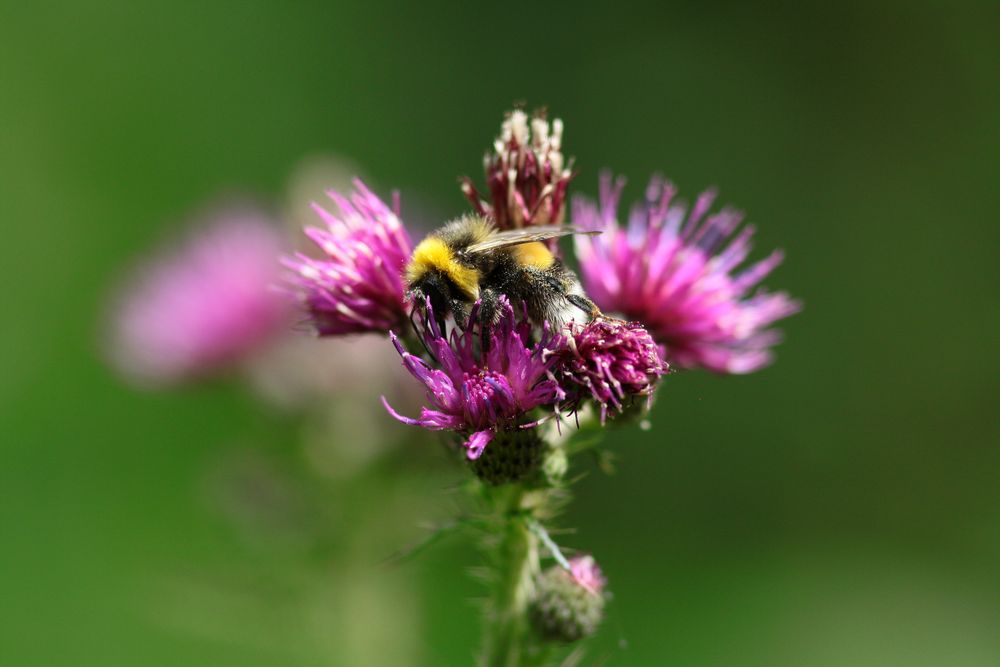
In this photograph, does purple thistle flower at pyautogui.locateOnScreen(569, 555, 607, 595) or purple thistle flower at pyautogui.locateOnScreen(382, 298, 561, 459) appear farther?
purple thistle flower at pyautogui.locateOnScreen(569, 555, 607, 595)

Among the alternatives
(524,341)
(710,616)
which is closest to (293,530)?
(524,341)

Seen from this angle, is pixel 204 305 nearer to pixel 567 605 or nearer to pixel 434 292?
pixel 434 292

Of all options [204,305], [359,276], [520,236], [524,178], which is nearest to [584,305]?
[520,236]

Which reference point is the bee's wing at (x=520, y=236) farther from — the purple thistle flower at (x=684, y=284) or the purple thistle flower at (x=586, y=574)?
the purple thistle flower at (x=586, y=574)

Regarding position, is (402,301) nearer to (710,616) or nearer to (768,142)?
(710,616)

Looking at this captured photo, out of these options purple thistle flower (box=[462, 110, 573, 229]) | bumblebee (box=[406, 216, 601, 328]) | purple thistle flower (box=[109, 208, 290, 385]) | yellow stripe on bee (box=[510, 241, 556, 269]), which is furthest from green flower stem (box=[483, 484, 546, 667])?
purple thistle flower (box=[109, 208, 290, 385])

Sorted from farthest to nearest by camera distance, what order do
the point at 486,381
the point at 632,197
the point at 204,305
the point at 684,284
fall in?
the point at 632,197 < the point at 204,305 < the point at 684,284 < the point at 486,381

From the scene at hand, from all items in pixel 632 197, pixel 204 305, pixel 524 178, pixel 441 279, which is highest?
pixel 632 197

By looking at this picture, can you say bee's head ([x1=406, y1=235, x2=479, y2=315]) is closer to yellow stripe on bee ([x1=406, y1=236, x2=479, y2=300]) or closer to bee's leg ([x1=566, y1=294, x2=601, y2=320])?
yellow stripe on bee ([x1=406, y1=236, x2=479, y2=300])

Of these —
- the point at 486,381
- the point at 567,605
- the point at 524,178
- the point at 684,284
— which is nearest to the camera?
the point at 486,381
